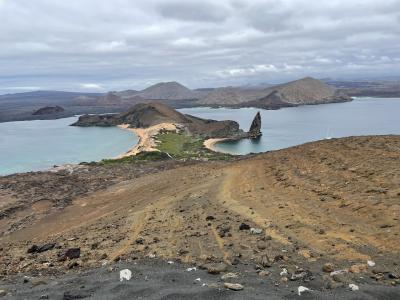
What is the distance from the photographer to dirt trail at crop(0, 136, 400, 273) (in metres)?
10.2

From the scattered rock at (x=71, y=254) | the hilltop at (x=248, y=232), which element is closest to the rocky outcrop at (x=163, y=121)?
the hilltop at (x=248, y=232)

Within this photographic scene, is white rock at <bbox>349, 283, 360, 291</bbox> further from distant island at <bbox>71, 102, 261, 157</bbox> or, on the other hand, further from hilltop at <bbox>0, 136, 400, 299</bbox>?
distant island at <bbox>71, 102, 261, 157</bbox>

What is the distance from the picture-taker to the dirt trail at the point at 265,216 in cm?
1023

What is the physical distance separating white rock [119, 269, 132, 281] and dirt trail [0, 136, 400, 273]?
160 cm

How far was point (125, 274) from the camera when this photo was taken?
859cm

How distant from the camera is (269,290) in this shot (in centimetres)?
749

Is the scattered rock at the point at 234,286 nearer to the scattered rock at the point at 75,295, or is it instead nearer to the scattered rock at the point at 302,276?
the scattered rock at the point at 302,276

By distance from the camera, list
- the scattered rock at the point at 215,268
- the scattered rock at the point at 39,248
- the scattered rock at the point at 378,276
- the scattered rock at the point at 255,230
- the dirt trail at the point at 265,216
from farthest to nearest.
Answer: the scattered rock at the point at 39,248 → the scattered rock at the point at 255,230 → the dirt trail at the point at 265,216 → the scattered rock at the point at 215,268 → the scattered rock at the point at 378,276

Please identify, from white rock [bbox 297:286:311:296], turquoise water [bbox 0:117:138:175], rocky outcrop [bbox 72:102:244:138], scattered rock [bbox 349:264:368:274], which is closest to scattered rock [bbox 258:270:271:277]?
white rock [bbox 297:286:311:296]

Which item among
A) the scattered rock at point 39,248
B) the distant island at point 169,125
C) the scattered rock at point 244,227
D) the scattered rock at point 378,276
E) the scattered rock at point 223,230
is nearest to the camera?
the scattered rock at point 378,276

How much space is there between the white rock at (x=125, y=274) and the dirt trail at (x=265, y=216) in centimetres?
160

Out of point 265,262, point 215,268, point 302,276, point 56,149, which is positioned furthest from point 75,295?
point 56,149

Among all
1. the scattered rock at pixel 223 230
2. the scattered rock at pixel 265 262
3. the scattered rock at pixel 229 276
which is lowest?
the scattered rock at pixel 223 230

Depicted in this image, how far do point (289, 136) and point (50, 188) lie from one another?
8929 cm
